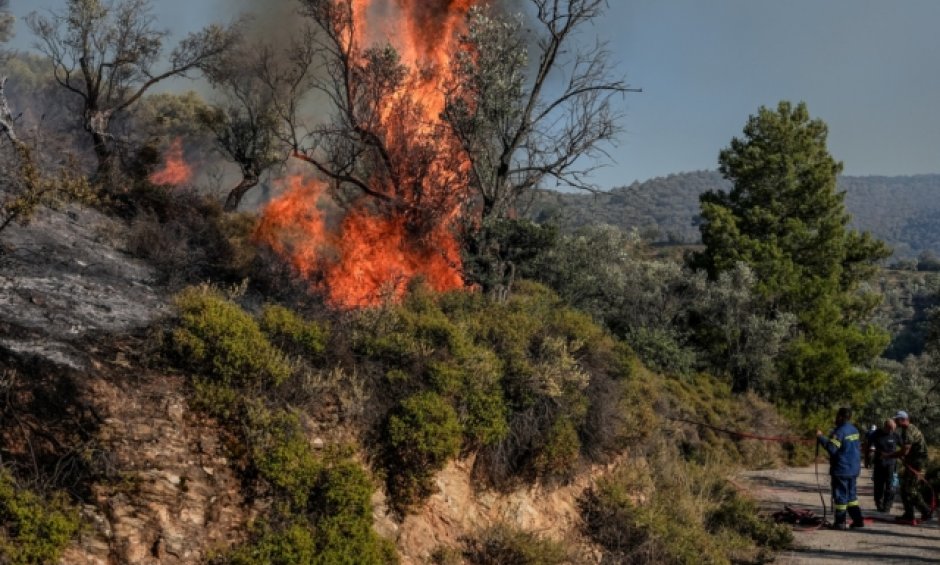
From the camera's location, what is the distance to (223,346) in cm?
729

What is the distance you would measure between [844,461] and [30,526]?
11.5 metres

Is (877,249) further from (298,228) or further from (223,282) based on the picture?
(223,282)

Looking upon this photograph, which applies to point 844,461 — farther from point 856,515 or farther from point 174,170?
point 174,170

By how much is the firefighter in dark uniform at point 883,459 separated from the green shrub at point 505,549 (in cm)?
739

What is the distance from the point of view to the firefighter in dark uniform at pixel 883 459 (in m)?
12.2

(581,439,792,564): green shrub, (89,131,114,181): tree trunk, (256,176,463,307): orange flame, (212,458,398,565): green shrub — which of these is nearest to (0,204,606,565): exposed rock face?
(212,458,398,565): green shrub

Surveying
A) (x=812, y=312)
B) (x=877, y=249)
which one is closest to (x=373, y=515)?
(x=812, y=312)

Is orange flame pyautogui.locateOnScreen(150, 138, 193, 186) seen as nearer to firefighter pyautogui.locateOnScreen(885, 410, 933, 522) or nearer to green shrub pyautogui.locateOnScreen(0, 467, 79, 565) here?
green shrub pyautogui.locateOnScreen(0, 467, 79, 565)

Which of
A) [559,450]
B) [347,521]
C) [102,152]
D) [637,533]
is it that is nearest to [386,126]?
[102,152]

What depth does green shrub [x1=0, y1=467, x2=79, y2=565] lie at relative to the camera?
5.47 meters

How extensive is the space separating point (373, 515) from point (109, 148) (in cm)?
1807

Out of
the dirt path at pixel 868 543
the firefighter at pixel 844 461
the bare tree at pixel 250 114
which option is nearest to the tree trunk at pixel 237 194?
the bare tree at pixel 250 114

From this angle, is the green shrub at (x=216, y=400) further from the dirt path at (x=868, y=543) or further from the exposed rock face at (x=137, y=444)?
the dirt path at (x=868, y=543)

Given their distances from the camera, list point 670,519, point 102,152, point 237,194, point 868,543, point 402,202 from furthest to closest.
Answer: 1. point 237,194
2. point 102,152
3. point 402,202
4. point 670,519
5. point 868,543
